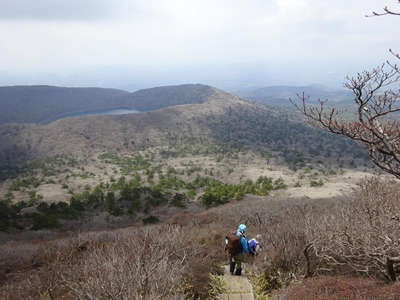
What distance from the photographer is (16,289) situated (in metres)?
9.72

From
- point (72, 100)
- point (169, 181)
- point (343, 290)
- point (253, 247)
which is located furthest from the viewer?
point (72, 100)

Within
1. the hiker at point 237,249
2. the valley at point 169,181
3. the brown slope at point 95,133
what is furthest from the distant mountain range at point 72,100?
the hiker at point 237,249

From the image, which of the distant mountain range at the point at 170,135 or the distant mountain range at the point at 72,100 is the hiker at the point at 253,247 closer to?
the distant mountain range at the point at 170,135

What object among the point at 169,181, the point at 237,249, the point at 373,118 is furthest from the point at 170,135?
the point at 373,118

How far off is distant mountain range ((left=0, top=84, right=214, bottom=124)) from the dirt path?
133 meters

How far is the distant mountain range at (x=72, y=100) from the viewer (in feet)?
514

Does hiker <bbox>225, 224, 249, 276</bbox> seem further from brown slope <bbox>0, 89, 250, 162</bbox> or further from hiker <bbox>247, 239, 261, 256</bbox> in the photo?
brown slope <bbox>0, 89, 250, 162</bbox>

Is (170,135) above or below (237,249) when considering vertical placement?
below

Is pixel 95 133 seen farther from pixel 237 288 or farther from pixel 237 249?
pixel 237 288

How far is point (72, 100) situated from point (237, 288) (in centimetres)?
19122

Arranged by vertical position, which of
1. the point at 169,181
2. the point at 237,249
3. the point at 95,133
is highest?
the point at 237,249

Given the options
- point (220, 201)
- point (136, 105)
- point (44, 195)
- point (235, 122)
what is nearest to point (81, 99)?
point (136, 105)

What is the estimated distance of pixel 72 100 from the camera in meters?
188

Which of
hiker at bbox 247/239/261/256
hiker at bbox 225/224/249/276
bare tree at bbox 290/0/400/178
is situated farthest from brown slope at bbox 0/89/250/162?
bare tree at bbox 290/0/400/178
